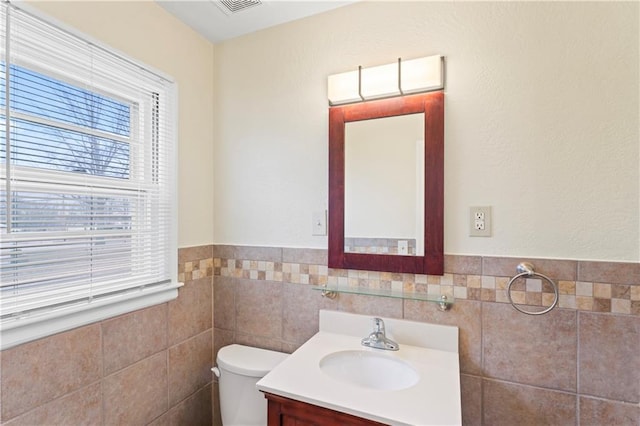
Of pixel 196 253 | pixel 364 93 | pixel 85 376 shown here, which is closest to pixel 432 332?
pixel 364 93

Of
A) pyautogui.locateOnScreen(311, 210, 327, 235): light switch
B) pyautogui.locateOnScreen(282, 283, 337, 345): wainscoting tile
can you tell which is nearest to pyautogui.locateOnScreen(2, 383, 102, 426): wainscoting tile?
pyautogui.locateOnScreen(282, 283, 337, 345): wainscoting tile

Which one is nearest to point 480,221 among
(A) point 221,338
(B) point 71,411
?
(A) point 221,338

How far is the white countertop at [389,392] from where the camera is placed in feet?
3.13

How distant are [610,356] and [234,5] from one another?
7.07ft

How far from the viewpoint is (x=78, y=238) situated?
1227 millimetres

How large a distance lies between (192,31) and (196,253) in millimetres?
1216

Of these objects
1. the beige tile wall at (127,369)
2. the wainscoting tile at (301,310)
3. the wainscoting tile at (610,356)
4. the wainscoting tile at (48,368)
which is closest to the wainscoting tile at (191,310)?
the beige tile wall at (127,369)

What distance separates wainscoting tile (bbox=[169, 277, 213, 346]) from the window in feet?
0.30

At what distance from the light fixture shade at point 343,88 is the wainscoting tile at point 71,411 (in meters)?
1.59

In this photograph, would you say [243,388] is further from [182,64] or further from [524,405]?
[182,64]

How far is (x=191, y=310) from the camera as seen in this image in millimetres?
1740

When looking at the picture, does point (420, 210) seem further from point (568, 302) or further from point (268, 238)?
point (268, 238)

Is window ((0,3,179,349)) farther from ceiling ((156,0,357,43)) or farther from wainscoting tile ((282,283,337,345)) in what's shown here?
wainscoting tile ((282,283,337,345))

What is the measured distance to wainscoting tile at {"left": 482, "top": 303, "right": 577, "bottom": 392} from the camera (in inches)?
47.8
